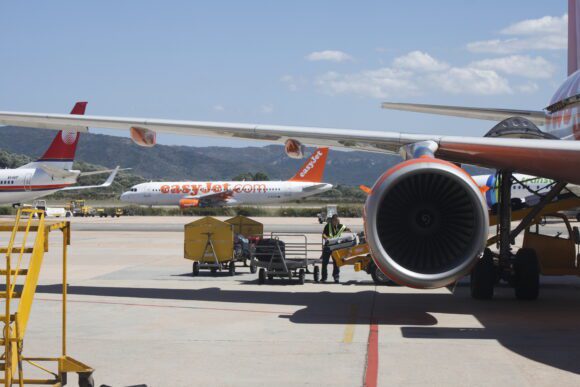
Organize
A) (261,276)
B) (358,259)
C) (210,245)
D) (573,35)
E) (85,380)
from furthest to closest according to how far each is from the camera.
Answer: (210,245) → (573,35) → (261,276) → (358,259) → (85,380)

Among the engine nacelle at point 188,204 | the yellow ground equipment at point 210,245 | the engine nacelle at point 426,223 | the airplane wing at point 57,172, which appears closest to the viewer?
the engine nacelle at point 426,223

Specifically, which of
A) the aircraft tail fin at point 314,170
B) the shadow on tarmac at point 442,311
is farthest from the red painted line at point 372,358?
the aircraft tail fin at point 314,170

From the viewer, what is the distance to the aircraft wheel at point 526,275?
13.1 meters

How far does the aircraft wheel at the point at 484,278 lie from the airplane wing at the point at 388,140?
1.95 meters

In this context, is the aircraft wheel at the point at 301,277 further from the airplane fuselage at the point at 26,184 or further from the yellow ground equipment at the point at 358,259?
the airplane fuselage at the point at 26,184

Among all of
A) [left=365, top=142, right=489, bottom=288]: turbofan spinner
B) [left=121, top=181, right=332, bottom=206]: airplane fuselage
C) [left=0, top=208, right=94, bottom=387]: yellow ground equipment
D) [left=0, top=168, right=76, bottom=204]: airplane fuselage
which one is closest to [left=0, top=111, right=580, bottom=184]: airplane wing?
[left=365, top=142, right=489, bottom=288]: turbofan spinner

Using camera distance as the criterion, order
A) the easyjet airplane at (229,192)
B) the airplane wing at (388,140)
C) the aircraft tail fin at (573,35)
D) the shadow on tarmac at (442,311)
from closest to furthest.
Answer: the shadow on tarmac at (442,311)
the airplane wing at (388,140)
the aircraft tail fin at (573,35)
the easyjet airplane at (229,192)

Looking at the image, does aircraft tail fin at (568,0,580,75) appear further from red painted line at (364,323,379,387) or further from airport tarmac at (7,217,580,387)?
red painted line at (364,323,379,387)

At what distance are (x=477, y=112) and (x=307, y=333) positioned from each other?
24.6 feet

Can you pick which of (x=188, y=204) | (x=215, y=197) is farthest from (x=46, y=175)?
(x=215, y=197)

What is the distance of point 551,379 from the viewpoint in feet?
25.1

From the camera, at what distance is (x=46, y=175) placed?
2057 inches

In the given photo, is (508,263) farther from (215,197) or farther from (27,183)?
(215,197)

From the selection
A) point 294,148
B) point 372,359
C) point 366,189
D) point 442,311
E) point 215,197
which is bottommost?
point 215,197
